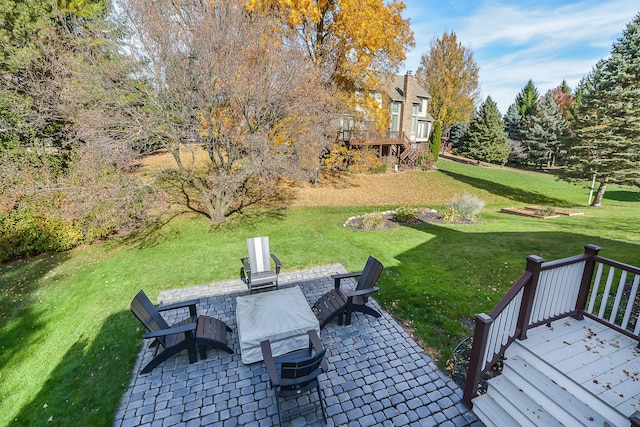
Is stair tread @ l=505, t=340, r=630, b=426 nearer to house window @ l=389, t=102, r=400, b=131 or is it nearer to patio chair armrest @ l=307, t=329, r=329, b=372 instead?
patio chair armrest @ l=307, t=329, r=329, b=372

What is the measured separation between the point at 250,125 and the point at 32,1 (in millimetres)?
8655

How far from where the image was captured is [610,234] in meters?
11.1

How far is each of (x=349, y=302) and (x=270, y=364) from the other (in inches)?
83.8

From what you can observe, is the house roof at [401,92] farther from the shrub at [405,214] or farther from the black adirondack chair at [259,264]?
the black adirondack chair at [259,264]

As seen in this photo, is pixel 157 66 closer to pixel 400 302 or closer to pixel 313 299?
pixel 313 299

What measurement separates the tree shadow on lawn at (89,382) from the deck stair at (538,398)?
5.24 m

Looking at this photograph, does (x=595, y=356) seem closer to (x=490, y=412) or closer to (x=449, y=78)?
(x=490, y=412)

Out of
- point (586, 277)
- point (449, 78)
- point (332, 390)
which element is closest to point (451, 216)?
Result: point (586, 277)

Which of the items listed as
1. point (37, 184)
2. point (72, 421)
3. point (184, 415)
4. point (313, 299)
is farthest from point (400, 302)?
point (37, 184)

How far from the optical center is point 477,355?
152 inches

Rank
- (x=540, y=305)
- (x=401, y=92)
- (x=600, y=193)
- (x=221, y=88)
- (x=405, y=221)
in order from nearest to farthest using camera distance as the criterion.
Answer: (x=540, y=305)
(x=221, y=88)
(x=405, y=221)
(x=600, y=193)
(x=401, y=92)

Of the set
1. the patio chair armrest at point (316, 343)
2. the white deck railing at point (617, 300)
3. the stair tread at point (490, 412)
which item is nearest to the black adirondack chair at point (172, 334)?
the patio chair armrest at point (316, 343)

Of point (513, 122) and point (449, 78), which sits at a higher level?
point (449, 78)

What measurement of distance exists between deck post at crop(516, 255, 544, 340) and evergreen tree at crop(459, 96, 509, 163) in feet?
119
